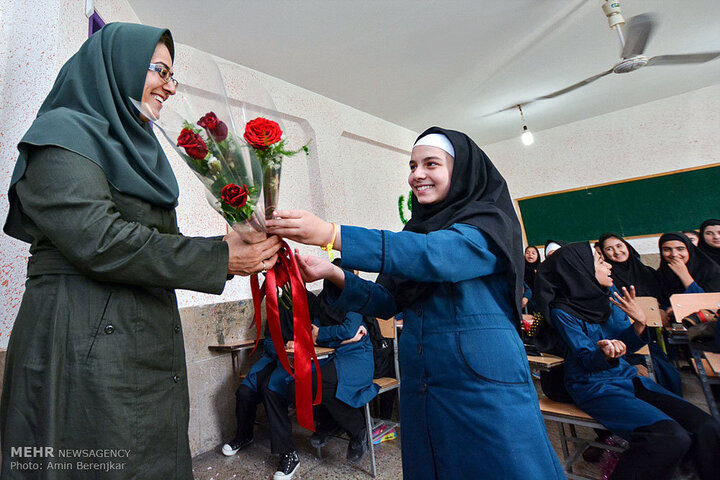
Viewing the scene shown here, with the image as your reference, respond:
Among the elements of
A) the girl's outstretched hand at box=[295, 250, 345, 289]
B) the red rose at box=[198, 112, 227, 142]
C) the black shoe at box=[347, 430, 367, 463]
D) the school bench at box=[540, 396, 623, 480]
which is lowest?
the black shoe at box=[347, 430, 367, 463]

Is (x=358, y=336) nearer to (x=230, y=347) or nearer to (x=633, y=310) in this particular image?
(x=230, y=347)

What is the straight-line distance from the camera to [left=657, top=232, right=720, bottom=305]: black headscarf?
3.73 meters

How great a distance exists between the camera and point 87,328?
808 mm

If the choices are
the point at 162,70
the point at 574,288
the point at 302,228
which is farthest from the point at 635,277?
the point at 162,70

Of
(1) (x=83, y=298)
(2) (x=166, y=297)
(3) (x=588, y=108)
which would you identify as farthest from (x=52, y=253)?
(3) (x=588, y=108)

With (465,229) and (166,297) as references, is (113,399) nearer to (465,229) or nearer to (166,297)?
(166,297)

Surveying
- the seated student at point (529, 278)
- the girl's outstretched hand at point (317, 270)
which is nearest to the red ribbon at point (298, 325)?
the girl's outstretched hand at point (317, 270)

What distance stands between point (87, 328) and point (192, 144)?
476 millimetres

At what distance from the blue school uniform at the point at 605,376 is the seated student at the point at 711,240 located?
262 centimetres

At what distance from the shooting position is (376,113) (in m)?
5.36

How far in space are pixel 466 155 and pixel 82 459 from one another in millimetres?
1277

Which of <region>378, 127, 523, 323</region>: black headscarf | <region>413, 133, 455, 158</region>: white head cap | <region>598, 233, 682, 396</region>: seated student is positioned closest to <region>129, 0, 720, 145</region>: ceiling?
<region>598, 233, 682, 396</region>: seated student

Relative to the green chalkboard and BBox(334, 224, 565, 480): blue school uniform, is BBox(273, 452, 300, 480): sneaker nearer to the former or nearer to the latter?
BBox(334, 224, 565, 480): blue school uniform

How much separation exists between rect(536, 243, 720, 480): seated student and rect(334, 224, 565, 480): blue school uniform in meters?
1.09
